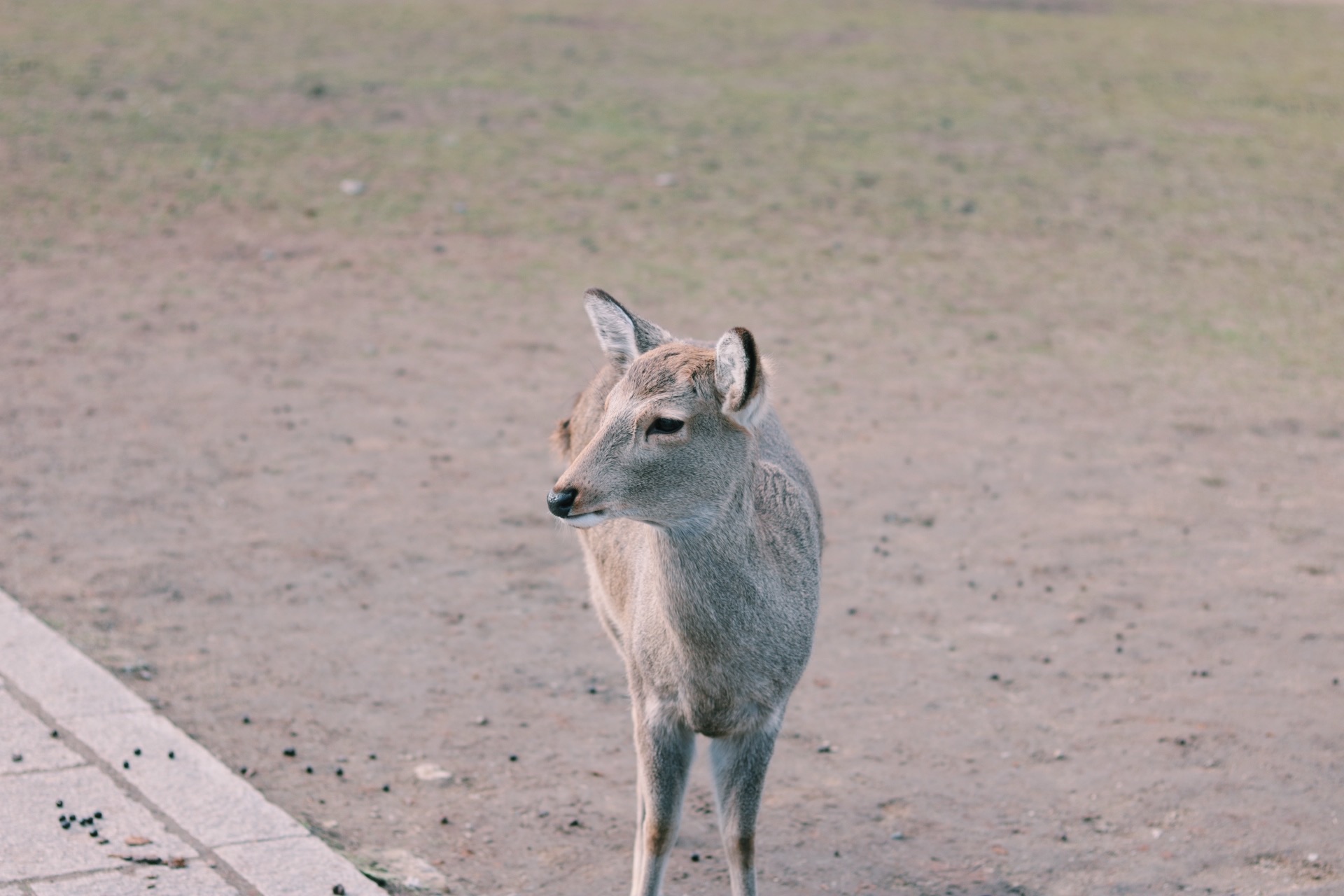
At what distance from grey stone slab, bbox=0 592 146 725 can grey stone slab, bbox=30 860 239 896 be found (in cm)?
109

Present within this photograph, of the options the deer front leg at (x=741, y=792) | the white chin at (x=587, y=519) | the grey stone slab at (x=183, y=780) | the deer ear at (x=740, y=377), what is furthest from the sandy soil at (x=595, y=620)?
the deer ear at (x=740, y=377)

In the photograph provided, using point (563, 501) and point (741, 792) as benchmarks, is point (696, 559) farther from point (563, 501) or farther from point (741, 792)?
point (741, 792)

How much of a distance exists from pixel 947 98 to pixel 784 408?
9.31 metres

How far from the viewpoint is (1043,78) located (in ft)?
61.8

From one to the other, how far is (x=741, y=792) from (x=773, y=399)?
5.78 ft

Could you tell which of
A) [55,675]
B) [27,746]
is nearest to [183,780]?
[27,746]

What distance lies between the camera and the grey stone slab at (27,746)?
5414mm

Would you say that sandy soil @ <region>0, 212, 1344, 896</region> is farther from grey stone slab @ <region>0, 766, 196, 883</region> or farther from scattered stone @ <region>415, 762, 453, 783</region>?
grey stone slab @ <region>0, 766, 196, 883</region>

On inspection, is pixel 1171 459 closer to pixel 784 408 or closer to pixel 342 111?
pixel 784 408

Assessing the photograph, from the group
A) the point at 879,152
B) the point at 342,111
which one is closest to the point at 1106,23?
the point at 879,152

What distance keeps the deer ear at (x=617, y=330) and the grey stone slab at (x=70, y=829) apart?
2097 mm

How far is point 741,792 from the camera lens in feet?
15.7

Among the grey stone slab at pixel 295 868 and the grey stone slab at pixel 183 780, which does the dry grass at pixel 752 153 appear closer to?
the grey stone slab at pixel 183 780

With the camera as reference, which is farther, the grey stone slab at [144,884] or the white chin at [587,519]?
the grey stone slab at [144,884]
